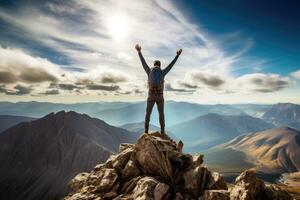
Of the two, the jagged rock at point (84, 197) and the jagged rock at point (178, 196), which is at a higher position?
the jagged rock at point (178, 196)

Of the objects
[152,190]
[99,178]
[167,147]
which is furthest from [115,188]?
[167,147]

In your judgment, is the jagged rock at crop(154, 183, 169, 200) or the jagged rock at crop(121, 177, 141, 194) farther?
the jagged rock at crop(121, 177, 141, 194)

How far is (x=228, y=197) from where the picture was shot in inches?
672

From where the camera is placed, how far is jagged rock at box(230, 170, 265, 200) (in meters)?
16.0

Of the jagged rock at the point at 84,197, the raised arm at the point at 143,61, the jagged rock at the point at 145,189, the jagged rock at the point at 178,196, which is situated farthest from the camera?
the raised arm at the point at 143,61

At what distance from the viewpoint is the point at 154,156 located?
20.9m

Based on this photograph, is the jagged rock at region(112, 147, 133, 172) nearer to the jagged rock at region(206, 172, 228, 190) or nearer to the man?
the man

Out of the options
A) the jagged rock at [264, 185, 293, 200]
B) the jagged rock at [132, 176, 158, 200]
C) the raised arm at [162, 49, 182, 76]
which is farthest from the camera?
the raised arm at [162, 49, 182, 76]

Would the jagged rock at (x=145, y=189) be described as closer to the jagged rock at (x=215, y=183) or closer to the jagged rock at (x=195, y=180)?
the jagged rock at (x=195, y=180)

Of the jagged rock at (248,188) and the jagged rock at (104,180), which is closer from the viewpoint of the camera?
the jagged rock at (248,188)

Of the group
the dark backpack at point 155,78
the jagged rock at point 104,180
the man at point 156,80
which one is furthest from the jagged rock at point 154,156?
the dark backpack at point 155,78

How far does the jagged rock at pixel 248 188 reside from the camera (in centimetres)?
1605

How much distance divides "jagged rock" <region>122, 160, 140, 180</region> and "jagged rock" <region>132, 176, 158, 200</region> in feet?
7.03

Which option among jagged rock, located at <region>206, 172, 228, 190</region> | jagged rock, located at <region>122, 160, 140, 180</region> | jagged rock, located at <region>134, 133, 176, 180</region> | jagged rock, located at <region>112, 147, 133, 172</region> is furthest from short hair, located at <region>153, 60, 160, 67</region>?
jagged rock, located at <region>206, 172, 228, 190</region>
